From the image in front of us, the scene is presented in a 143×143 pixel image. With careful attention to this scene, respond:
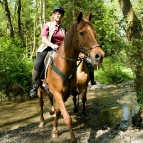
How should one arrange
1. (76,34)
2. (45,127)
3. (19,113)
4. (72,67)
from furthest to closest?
(19,113) < (45,127) < (72,67) < (76,34)

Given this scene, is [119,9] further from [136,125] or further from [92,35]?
[136,125]

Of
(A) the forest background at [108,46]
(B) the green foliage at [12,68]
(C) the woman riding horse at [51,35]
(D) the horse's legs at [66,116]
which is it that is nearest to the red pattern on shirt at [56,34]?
(C) the woman riding horse at [51,35]

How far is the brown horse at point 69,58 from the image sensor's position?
4.67 metres

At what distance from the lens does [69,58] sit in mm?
5422

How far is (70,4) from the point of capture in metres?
29.9

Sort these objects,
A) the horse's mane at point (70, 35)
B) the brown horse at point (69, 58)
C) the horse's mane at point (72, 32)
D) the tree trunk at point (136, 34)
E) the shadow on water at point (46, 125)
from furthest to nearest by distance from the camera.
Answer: the shadow on water at point (46, 125) → the tree trunk at point (136, 34) → the horse's mane at point (70, 35) → the horse's mane at point (72, 32) → the brown horse at point (69, 58)

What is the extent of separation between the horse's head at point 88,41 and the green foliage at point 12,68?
941cm

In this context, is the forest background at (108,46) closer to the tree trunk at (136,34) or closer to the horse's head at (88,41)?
the tree trunk at (136,34)

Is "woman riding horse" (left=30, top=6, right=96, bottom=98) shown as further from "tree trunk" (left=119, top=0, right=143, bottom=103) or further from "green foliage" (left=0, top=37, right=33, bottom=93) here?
"green foliage" (left=0, top=37, right=33, bottom=93)

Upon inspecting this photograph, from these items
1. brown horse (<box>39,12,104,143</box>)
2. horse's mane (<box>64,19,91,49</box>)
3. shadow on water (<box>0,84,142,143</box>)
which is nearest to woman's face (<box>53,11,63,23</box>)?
brown horse (<box>39,12,104,143</box>)

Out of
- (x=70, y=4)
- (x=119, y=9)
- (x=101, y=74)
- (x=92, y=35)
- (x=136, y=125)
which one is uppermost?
(x=70, y=4)

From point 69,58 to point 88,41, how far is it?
921 millimetres

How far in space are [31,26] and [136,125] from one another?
36311 millimetres

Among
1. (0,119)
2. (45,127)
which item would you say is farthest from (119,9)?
(0,119)
